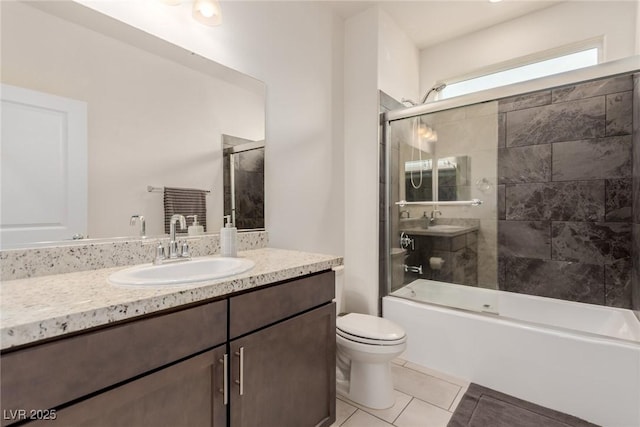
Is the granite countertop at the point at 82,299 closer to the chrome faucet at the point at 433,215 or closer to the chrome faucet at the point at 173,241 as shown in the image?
the chrome faucet at the point at 173,241

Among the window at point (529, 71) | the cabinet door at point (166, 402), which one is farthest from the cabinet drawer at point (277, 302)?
the window at point (529, 71)

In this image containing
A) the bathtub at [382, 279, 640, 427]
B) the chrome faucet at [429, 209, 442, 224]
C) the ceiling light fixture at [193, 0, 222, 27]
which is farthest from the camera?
the chrome faucet at [429, 209, 442, 224]

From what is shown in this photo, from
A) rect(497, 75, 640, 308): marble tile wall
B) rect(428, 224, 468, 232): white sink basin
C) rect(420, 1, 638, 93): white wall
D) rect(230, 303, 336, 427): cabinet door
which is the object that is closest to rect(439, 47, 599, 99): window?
rect(420, 1, 638, 93): white wall

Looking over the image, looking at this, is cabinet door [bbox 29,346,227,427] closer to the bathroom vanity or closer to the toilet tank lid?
the bathroom vanity

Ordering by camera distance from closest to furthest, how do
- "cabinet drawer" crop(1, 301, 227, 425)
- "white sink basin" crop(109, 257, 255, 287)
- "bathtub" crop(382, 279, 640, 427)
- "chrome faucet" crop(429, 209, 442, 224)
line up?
"cabinet drawer" crop(1, 301, 227, 425) < "white sink basin" crop(109, 257, 255, 287) < "bathtub" crop(382, 279, 640, 427) < "chrome faucet" crop(429, 209, 442, 224)

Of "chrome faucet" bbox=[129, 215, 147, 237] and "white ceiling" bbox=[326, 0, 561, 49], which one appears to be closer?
"chrome faucet" bbox=[129, 215, 147, 237]

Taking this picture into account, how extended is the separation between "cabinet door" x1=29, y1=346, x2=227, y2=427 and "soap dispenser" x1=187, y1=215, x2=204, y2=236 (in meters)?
0.69

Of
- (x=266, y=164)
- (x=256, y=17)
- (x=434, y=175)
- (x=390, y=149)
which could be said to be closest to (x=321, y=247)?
(x=266, y=164)

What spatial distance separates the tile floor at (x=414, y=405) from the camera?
1.54m

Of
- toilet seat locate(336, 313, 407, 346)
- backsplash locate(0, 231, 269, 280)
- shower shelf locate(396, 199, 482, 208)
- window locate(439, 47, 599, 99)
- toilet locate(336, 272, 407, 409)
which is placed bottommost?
toilet locate(336, 272, 407, 409)

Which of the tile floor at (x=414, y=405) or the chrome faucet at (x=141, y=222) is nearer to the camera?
the chrome faucet at (x=141, y=222)

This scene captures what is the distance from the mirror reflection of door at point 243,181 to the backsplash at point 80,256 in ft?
0.86

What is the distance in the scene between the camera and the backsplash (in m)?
0.98

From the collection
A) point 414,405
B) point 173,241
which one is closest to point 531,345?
point 414,405
